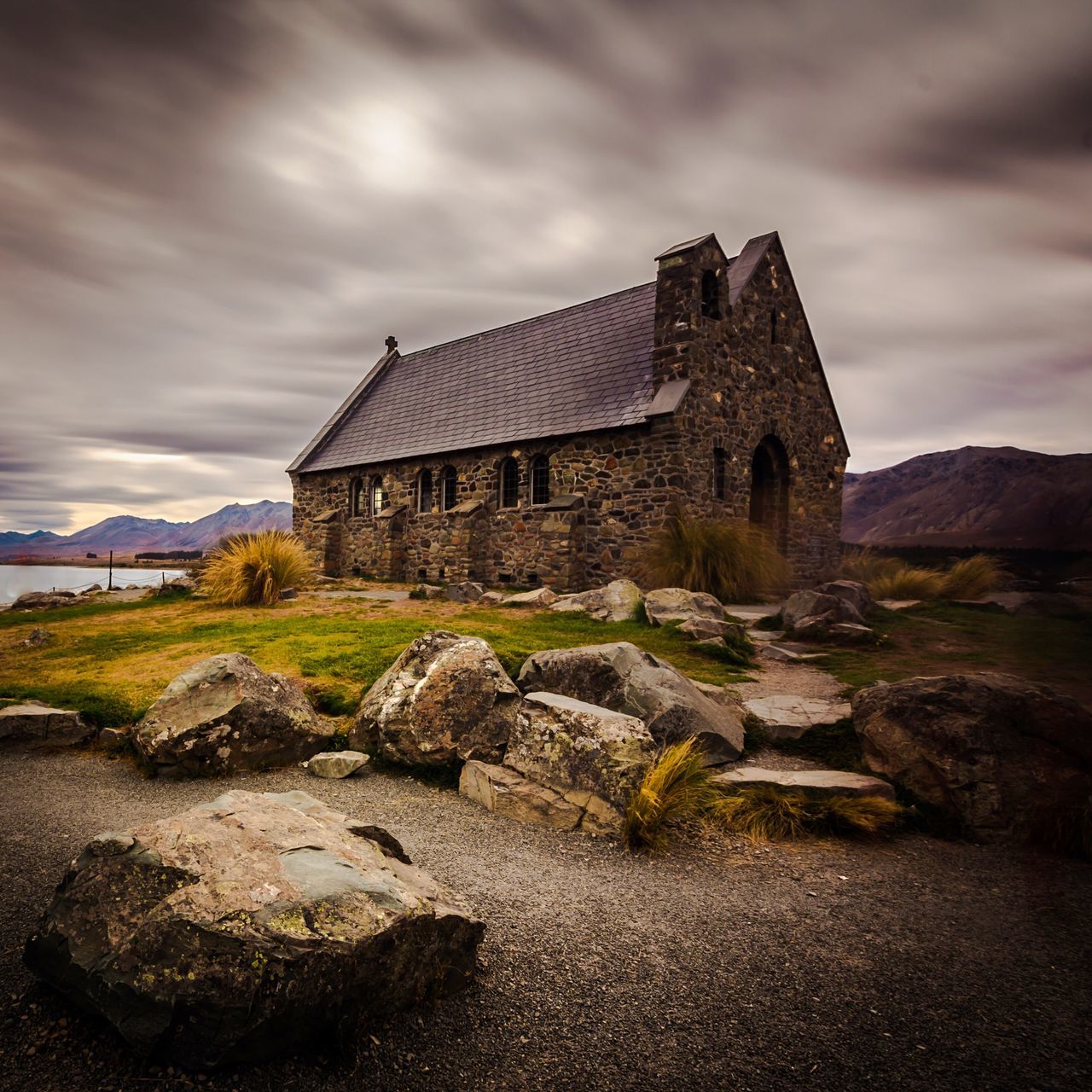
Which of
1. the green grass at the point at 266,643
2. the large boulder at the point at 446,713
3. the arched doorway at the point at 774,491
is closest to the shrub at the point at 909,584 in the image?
the arched doorway at the point at 774,491

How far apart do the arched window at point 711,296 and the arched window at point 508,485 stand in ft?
22.0

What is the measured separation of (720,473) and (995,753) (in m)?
13.0

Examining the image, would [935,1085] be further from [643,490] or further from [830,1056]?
[643,490]

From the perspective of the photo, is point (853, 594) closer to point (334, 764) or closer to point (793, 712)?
point (793, 712)

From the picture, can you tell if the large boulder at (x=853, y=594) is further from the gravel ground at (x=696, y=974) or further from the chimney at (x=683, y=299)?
the gravel ground at (x=696, y=974)

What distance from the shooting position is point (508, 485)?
1953 cm

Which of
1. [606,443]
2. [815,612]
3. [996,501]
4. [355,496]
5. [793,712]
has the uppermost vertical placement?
[606,443]

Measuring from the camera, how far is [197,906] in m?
2.47

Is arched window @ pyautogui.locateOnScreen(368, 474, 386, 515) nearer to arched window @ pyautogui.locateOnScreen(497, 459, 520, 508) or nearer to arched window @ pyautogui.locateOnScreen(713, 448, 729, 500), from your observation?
arched window @ pyautogui.locateOnScreen(497, 459, 520, 508)

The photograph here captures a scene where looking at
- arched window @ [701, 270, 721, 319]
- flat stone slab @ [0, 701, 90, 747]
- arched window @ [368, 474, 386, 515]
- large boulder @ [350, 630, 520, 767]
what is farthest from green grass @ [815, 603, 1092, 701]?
arched window @ [368, 474, 386, 515]

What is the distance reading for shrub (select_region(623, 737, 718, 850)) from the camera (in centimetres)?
437

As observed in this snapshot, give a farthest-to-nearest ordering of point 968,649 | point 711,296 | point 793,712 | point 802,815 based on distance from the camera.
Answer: point 711,296, point 968,649, point 793,712, point 802,815

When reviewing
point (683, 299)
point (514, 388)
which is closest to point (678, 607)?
point (683, 299)

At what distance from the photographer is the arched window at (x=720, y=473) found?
16.8m
